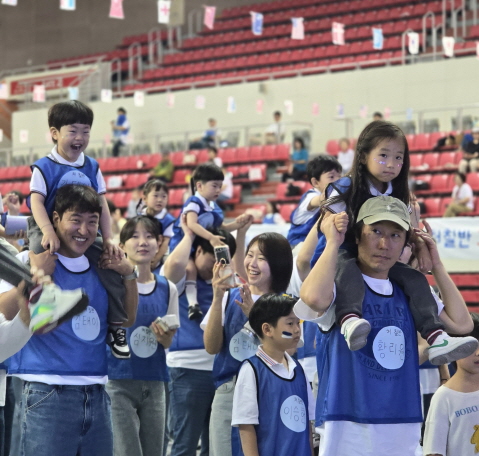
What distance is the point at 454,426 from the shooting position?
3.47 metres

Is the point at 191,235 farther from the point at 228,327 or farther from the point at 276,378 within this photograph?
the point at 276,378

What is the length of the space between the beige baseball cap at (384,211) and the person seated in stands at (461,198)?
885 centimetres

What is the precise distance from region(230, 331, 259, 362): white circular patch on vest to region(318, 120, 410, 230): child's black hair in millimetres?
1179

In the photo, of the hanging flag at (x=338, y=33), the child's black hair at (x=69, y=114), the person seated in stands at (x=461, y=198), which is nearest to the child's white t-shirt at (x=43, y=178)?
the child's black hair at (x=69, y=114)

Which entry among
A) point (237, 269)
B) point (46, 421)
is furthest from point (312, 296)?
point (237, 269)

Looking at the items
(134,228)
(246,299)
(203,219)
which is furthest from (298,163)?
(246,299)

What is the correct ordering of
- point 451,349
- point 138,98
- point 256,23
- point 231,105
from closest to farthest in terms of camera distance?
point 451,349, point 231,105, point 138,98, point 256,23

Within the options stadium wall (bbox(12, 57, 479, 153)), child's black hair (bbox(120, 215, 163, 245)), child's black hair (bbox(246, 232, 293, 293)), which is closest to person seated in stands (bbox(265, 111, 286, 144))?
stadium wall (bbox(12, 57, 479, 153))

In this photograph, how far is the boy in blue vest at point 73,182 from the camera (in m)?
3.31

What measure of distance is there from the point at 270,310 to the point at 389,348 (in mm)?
881

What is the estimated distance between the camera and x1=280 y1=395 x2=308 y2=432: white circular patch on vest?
3.31 m

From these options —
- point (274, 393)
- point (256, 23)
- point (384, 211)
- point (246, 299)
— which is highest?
point (256, 23)

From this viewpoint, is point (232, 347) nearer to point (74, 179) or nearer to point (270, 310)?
point (270, 310)

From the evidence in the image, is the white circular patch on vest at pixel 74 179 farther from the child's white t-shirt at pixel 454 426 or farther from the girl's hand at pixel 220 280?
the child's white t-shirt at pixel 454 426
